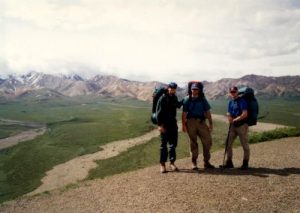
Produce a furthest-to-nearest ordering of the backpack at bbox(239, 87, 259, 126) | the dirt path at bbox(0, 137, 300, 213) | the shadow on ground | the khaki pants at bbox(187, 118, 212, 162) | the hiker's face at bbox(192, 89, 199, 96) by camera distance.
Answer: the khaki pants at bbox(187, 118, 212, 162)
the backpack at bbox(239, 87, 259, 126)
the hiker's face at bbox(192, 89, 199, 96)
the shadow on ground
the dirt path at bbox(0, 137, 300, 213)

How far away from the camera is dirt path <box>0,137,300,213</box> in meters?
12.3

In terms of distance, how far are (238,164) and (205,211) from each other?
5893mm

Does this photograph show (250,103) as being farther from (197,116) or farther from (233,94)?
(197,116)

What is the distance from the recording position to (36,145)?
226ft

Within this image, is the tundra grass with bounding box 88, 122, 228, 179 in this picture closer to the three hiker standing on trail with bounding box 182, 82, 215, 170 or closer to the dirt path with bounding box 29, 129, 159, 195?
the dirt path with bounding box 29, 129, 159, 195

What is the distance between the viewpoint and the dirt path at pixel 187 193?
1233cm

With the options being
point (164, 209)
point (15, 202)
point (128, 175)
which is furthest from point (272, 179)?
point (15, 202)

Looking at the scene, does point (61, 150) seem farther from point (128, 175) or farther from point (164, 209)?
point (164, 209)

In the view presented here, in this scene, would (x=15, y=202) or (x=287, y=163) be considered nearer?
(x=15, y=202)

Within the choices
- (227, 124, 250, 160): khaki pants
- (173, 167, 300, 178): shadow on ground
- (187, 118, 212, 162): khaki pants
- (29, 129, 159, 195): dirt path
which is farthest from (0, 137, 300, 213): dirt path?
(29, 129, 159, 195): dirt path

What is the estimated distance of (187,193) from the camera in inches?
530

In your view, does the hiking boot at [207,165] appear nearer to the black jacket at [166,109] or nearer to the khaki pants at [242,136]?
the khaki pants at [242,136]

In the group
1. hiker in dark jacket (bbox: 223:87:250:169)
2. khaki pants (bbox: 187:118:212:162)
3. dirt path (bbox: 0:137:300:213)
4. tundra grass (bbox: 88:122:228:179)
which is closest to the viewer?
dirt path (bbox: 0:137:300:213)

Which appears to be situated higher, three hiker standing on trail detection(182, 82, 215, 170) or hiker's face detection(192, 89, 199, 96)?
hiker's face detection(192, 89, 199, 96)
